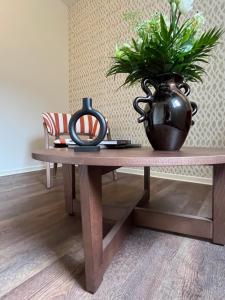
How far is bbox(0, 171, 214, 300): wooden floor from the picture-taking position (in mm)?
658

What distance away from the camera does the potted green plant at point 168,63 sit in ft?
2.19

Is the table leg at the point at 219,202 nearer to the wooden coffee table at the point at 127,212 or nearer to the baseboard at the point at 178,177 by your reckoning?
the wooden coffee table at the point at 127,212

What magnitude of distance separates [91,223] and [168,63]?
0.55m

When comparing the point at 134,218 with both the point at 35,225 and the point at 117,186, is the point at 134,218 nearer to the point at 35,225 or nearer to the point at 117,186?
the point at 35,225

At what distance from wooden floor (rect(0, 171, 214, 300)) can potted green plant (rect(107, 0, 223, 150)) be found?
0.54 meters

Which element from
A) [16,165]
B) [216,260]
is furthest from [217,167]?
[16,165]

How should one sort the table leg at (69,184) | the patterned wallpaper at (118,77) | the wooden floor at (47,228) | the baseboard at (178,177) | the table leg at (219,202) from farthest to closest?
the baseboard at (178,177) < the patterned wallpaper at (118,77) < the table leg at (69,184) < the table leg at (219,202) < the wooden floor at (47,228)

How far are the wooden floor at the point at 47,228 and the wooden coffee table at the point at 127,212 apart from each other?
119 mm

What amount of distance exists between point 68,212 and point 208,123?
1.48 m

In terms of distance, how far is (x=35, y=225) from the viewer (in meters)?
1.08

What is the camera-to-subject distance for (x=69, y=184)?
47.6 inches

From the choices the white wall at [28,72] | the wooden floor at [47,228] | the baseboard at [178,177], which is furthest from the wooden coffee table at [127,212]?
the white wall at [28,72]

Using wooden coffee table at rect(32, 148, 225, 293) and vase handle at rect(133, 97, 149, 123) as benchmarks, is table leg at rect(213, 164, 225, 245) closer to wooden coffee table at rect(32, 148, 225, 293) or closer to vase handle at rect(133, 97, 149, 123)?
wooden coffee table at rect(32, 148, 225, 293)

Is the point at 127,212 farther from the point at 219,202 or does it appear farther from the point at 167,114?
the point at 167,114
